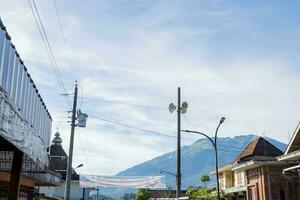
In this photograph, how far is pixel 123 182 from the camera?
63.7m

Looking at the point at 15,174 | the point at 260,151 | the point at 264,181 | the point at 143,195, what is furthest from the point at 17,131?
the point at 143,195

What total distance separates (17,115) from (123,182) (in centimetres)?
5138

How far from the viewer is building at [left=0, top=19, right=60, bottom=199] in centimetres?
1195

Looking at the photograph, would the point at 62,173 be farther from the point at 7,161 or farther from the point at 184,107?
the point at 7,161

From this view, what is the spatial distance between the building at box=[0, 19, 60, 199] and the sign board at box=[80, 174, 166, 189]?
38431 millimetres

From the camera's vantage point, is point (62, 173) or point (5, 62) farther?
point (62, 173)

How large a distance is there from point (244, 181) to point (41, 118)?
28.7 metres

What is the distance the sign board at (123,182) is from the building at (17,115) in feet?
126

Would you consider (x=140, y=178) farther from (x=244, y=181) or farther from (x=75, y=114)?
(x=75, y=114)

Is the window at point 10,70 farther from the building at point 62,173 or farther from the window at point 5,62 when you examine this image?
the building at point 62,173

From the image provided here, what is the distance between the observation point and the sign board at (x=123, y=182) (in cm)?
6138

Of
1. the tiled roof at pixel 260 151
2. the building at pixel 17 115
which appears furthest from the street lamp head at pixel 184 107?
the tiled roof at pixel 260 151

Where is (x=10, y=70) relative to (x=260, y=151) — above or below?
below

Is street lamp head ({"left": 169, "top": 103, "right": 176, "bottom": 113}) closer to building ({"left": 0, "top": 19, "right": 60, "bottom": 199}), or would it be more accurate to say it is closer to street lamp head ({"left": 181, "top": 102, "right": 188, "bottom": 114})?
street lamp head ({"left": 181, "top": 102, "right": 188, "bottom": 114})
